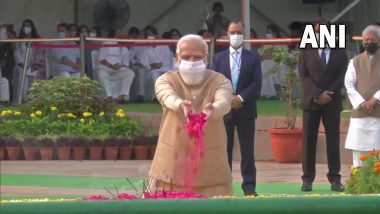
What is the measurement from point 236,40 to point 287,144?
3640 millimetres

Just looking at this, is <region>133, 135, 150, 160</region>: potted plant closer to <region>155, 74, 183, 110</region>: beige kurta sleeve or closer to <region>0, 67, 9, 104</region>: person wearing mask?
<region>0, 67, 9, 104</region>: person wearing mask

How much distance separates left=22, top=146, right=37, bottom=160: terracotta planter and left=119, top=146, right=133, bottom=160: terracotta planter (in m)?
1.24

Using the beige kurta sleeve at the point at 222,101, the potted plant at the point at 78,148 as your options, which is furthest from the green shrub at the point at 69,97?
the beige kurta sleeve at the point at 222,101

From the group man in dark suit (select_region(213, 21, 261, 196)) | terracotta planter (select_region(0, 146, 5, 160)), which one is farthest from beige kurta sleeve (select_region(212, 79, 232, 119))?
terracotta planter (select_region(0, 146, 5, 160))

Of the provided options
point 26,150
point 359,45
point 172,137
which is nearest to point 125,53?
point 26,150

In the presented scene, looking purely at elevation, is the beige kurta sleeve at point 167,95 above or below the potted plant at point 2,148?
above

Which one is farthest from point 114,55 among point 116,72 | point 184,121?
point 184,121

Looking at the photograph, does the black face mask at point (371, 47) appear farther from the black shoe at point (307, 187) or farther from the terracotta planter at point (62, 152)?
the terracotta planter at point (62, 152)

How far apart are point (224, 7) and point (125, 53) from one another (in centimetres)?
661

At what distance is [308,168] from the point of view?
1259 centimetres

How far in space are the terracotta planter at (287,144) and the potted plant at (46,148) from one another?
3153 mm

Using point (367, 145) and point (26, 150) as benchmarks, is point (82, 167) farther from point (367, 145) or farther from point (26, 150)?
point (367, 145)

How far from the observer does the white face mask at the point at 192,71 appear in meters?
7.66

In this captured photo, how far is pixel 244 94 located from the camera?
1182 centimetres
